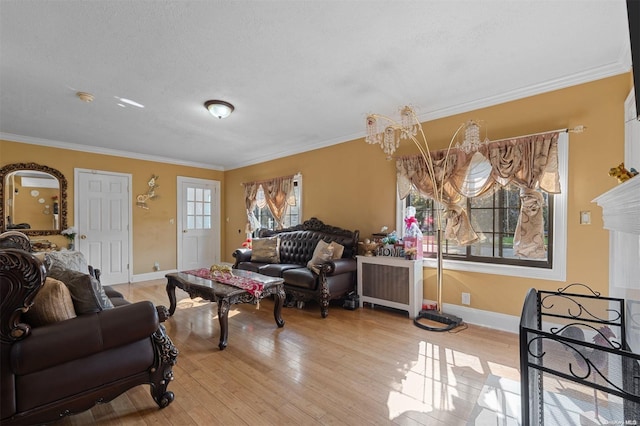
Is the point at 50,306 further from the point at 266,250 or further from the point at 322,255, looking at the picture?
the point at 266,250

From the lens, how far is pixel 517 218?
10.2 ft

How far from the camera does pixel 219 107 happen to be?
3225mm

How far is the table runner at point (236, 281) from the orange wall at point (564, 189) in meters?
1.97

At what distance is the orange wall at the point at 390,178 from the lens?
2.62 metres

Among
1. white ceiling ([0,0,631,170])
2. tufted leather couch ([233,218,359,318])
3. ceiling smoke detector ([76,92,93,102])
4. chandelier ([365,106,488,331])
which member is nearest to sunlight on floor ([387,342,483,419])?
chandelier ([365,106,488,331])

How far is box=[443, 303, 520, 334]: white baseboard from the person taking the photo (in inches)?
120

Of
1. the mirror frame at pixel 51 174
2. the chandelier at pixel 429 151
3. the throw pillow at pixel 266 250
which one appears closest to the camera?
the chandelier at pixel 429 151

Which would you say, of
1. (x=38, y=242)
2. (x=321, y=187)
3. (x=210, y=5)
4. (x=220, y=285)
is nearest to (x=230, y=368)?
(x=220, y=285)

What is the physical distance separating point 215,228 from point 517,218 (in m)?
6.20

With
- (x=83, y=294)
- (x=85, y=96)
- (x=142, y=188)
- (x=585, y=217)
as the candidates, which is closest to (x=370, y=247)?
(x=585, y=217)

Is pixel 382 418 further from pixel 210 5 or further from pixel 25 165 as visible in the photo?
pixel 25 165

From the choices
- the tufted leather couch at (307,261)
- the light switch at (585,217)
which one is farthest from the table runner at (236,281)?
the light switch at (585,217)

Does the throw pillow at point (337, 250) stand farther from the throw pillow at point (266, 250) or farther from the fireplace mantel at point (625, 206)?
the fireplace mantel at point (625, 206)

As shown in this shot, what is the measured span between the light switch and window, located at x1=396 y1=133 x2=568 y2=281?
12cm
